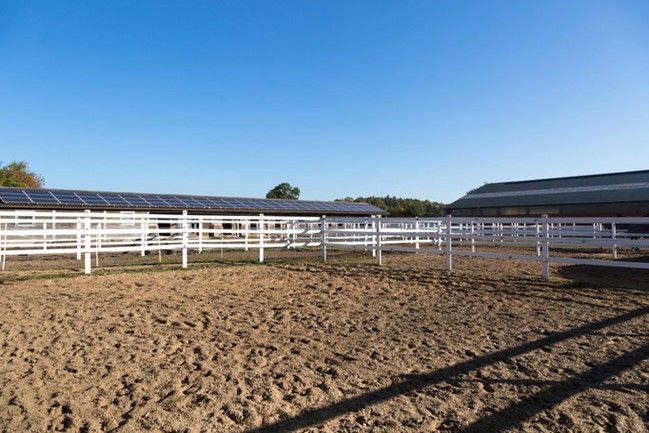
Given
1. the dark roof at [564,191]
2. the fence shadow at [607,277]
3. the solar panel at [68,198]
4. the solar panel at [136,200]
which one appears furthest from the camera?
the dark roof at [564,191]

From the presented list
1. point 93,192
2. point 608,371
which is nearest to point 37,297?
point 608,371

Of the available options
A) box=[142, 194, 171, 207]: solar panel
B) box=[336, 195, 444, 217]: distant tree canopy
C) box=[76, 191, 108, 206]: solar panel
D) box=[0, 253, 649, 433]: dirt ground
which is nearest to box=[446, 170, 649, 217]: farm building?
box=[336, 195, 444, 217]: distant tree canopy

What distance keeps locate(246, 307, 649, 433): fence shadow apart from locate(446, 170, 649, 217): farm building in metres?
35.5

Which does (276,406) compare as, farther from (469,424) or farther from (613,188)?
(613,188)

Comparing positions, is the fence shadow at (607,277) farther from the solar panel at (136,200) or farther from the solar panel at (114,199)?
the solar panel at (114,199)

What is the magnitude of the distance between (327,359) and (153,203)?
822 inches

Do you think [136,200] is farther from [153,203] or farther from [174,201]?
[174,201]

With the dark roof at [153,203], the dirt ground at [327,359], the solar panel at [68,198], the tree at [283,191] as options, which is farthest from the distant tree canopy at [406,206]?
the dirt ground at [327,359]

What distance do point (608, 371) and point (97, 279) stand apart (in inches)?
350

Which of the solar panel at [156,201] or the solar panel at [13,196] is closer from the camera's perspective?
the solar panel at [13,196]

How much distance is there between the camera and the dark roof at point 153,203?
2002 cm

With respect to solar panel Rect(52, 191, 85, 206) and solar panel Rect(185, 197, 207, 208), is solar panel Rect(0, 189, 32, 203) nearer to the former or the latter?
solar panel Rect(52, 191, 85, 206)

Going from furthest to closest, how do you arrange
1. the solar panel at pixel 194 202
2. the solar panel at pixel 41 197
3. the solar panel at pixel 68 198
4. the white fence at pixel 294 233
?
the solar panel at pixel 194 202
the solar panel at pixel 68 198
the solar panel at pixel 41 197
the white fence at pixel 294 233

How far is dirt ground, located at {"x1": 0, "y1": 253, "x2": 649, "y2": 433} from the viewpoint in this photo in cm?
302
